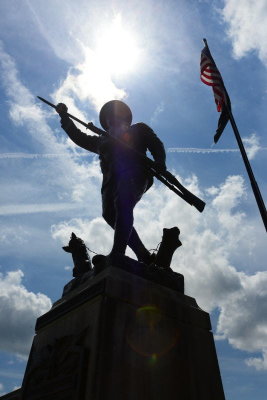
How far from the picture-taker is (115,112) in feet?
17.3

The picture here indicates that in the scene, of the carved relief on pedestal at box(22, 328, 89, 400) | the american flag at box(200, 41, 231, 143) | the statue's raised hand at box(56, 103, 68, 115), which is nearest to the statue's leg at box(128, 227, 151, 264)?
the carved relief on pedestal at box(22, 328, 89, 400)

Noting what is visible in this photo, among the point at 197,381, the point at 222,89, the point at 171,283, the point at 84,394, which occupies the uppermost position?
the point at 222,89

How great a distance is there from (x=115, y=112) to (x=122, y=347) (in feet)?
12.0

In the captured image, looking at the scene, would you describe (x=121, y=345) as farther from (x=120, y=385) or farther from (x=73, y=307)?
(x=73, y=307)

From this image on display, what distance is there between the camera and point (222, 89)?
726cm

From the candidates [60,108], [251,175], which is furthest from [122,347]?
[251,175]

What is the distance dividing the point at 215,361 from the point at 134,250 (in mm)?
1761

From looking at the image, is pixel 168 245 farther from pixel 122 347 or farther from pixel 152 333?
pixel 122 347

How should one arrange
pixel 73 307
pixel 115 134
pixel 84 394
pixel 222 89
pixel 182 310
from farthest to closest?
pixel 222 89 < pixel 115 134 < pixel 182 310 < pixel 73 307 < pixel 84 394

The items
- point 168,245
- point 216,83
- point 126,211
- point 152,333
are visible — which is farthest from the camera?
point 216,83

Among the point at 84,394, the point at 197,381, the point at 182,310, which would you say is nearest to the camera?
the point at 84,394

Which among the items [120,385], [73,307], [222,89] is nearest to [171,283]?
[73,307]

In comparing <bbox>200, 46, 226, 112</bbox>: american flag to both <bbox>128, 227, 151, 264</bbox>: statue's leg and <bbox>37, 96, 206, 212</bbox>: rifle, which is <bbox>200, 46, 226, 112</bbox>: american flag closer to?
<bbox>37, 96, 206, 212</bbox>: rifle

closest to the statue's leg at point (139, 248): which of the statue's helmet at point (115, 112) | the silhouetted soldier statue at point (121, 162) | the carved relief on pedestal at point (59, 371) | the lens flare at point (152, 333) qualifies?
the silhouetted soldier statue at point (121, 162)
